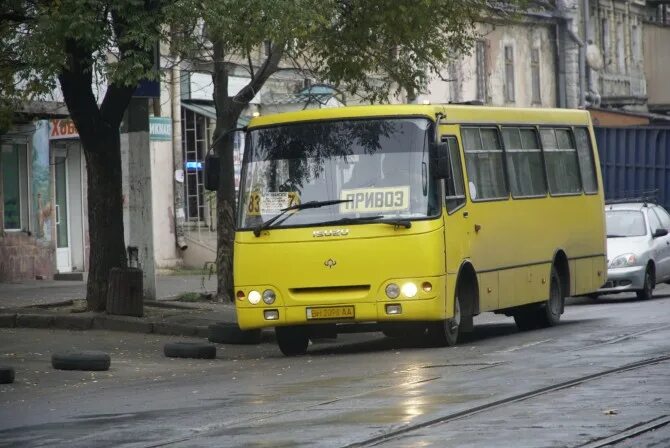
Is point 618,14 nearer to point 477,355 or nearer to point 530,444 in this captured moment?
point 477,355

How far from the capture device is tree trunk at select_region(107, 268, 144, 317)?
22.2 meters

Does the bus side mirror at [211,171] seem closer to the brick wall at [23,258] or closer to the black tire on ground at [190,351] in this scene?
the black tire on ground at [190,351]

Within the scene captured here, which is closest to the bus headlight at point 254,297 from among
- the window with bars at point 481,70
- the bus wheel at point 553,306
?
the bus wheel at point 553,306

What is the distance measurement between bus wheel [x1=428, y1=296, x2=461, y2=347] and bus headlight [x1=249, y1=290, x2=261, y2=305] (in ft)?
6.26

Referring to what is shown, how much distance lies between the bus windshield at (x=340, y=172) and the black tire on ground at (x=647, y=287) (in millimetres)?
11742

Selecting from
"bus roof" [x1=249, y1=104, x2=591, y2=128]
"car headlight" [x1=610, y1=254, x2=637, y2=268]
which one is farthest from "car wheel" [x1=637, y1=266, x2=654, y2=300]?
"bus roof" [x1=249, y1=104, x2=591, y2=128]

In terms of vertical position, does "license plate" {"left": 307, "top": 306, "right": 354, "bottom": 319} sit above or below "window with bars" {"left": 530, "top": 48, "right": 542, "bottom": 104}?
below

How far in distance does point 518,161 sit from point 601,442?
12.1 metres

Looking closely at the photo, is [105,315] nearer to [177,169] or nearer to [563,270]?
[563,270]

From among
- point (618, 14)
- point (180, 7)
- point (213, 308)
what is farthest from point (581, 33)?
point (180, 7)

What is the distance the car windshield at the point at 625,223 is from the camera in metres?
30.8

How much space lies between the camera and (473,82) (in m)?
51.2

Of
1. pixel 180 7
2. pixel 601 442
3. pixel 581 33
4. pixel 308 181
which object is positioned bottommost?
pixel 601 442

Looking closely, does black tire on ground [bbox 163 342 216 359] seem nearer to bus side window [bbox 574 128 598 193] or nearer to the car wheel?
bus side window [bbox 574 128 598 193]
